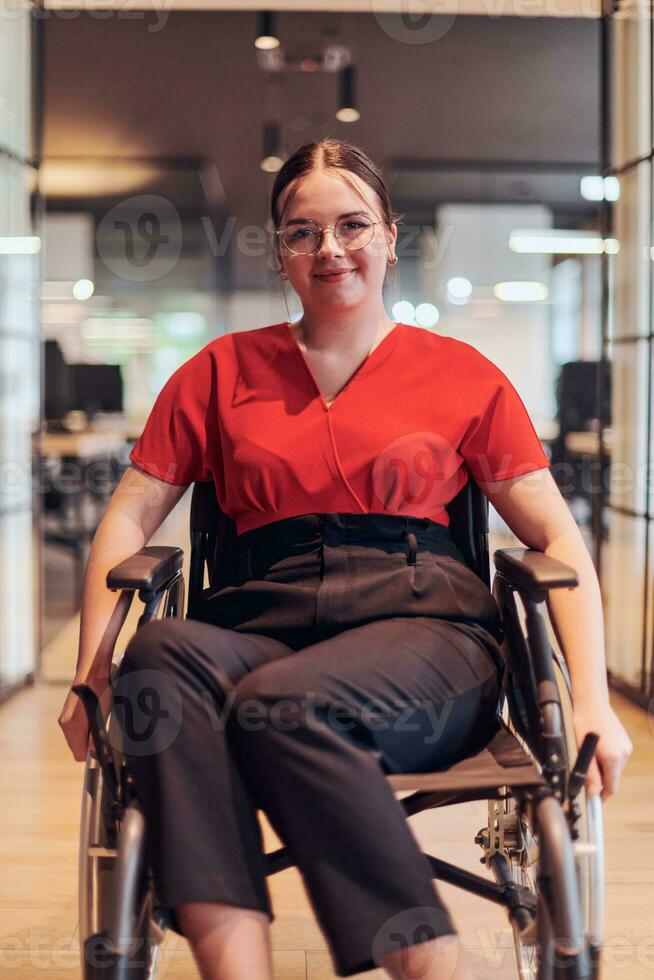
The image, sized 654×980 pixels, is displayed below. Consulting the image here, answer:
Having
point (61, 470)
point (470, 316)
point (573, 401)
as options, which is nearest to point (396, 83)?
point (470, 316)

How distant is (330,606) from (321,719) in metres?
0.21

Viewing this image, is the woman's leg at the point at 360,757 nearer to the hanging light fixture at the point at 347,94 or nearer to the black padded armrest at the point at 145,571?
the black padded armrest at the point at 145,571

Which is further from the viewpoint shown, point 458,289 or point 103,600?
point 458,289

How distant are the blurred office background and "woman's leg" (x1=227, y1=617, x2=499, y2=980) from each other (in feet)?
2.52

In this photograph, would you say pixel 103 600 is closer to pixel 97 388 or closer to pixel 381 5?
pixel 381 5

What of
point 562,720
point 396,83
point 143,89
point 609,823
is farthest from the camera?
point 396,83

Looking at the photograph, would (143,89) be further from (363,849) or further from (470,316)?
(363,849)

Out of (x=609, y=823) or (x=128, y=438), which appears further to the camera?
(x=128, y=438)

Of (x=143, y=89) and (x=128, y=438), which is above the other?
(x=143, y=89)

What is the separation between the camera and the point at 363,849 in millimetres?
1044

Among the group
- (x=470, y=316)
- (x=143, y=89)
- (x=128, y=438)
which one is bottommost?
(x=128, y=438)

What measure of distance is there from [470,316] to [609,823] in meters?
4.09

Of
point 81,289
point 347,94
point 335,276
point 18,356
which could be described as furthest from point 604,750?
point 81,289

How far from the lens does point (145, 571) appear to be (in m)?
1.24
